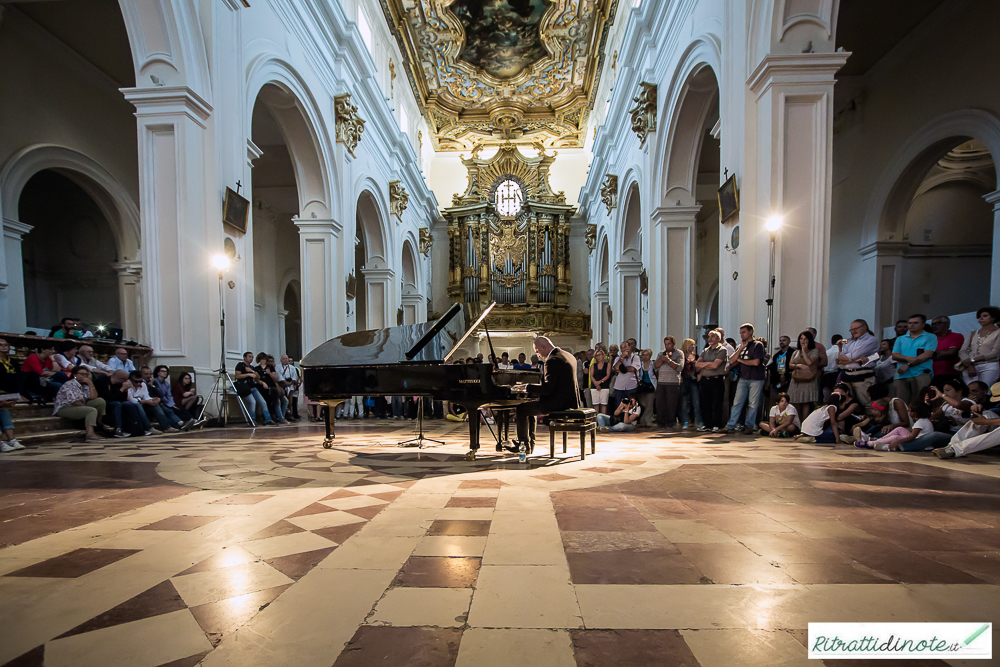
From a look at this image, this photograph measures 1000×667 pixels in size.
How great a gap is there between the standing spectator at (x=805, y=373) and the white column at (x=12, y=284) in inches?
428

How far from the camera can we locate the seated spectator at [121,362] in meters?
6.25

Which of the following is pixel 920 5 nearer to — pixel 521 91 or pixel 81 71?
pixel 521 91

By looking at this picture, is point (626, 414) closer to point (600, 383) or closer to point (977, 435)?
point (600, 383)

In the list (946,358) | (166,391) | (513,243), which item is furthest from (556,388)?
(513,243)

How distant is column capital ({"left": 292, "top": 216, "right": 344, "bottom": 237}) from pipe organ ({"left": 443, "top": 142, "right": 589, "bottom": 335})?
A: 9.82 metres

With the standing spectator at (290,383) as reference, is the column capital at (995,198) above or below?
above

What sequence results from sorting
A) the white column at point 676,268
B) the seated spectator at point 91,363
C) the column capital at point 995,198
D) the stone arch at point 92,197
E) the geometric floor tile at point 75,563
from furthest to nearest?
the white column at point 676,268, the stone arch at point 92,197, the column capital at point 995,198, the seated spectator at point 91,363, the geometric floor tile at point 75,563

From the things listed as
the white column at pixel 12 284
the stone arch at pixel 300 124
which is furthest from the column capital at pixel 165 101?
the white column at pixel 12 284

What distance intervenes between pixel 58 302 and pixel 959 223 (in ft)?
63.8

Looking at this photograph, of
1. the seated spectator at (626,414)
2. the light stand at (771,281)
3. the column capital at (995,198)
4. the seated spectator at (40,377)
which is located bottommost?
the seated spectator at (626,414)

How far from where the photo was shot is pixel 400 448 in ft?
16.8

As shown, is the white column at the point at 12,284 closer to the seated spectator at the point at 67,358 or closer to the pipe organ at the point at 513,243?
the seated spectator at the point at 67,358

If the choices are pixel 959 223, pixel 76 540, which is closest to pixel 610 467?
pixel 76 540

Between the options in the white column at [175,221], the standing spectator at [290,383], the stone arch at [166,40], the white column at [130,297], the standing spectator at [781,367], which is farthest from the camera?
the white column at [130,297]
